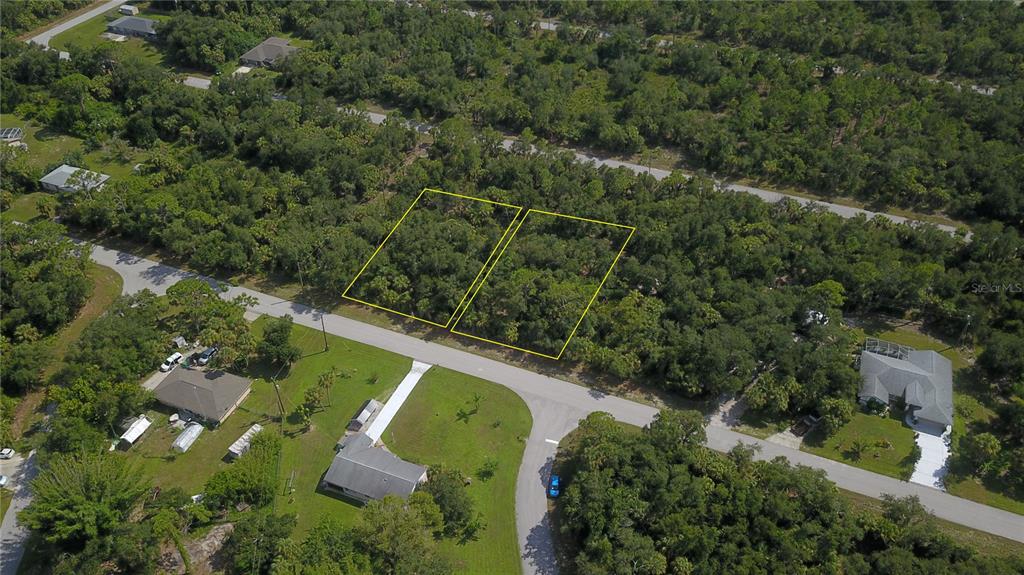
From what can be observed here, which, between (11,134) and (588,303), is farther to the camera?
(11,134)

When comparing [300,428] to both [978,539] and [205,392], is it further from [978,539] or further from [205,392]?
[978,539]

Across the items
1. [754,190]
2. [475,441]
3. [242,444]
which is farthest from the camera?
[754,190]

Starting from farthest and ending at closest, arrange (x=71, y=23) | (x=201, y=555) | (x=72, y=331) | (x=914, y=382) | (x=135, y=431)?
(x=71, y=23)
(x=72, y=331)
(x=914, y=382)
(x=135, y=431)
(x=201, y=555)

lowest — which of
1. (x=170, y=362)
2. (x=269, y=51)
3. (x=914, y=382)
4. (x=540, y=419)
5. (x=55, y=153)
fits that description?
(x=170, y=362)

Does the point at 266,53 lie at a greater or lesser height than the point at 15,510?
greater

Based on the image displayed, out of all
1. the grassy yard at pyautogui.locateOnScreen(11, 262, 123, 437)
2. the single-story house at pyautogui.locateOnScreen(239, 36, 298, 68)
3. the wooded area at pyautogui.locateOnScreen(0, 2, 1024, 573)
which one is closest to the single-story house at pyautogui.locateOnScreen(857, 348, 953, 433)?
the wooded area at pyautogui.locateOnScreen(0, 2, 1024, 573)

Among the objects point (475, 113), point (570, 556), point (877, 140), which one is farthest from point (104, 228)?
point (877, 140)

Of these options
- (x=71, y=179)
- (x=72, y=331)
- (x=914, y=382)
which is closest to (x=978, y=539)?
(x=914, y=382)

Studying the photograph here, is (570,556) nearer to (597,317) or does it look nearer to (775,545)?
(775,545)
